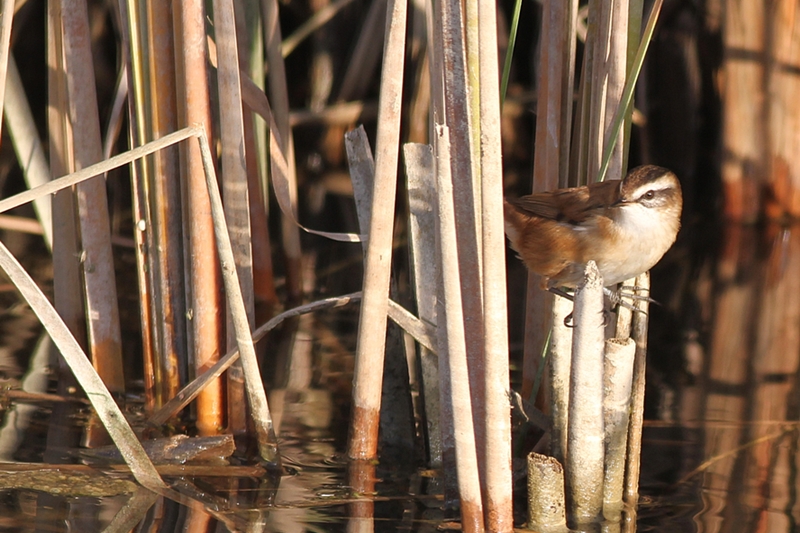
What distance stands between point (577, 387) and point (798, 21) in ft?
15.5

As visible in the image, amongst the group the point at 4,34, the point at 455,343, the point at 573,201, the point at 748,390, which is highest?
the point at 4,34

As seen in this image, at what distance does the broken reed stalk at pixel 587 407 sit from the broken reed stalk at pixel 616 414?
0.11m

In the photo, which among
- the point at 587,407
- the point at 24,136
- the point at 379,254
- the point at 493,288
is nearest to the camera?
the point at 493,288

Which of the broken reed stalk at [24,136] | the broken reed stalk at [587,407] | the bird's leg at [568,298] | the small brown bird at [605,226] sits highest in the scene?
the broken reed stalk at [24,136]

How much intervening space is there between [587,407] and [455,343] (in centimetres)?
51

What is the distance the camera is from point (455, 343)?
7.47 ft

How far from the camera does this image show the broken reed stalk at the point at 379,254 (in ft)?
8.43

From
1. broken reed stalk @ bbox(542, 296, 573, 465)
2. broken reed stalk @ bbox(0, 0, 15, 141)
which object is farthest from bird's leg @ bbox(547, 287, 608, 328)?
broken reed stalk @ bbox(0, 0, 15, 141)

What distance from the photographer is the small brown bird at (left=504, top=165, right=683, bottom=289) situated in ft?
9.93

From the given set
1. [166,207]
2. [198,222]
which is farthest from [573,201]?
[166,207]

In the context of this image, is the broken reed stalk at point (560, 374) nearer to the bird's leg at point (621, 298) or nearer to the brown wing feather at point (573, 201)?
the bird's leg at point (621, 298)

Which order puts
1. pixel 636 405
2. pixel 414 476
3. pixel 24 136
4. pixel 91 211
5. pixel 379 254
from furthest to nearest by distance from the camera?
1. pixel 24 136
2. pixel 91 211
3. pixel 414 476
4. pixel 636 405
5. pixel 379 254

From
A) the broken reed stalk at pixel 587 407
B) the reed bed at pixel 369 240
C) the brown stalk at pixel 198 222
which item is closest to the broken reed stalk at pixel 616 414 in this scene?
the reed bed at pixel 369 240

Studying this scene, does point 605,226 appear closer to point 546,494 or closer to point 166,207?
point 546,494
